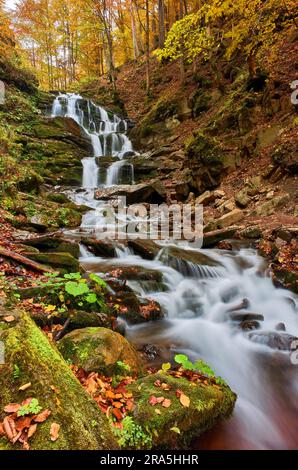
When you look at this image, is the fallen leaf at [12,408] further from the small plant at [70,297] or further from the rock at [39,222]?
the rock at [39,222]

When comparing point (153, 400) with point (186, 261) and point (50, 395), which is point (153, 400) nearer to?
point (50, 395)

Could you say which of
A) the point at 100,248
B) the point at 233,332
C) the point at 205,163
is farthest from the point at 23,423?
the point at 205,163

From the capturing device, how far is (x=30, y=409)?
5.55 ft

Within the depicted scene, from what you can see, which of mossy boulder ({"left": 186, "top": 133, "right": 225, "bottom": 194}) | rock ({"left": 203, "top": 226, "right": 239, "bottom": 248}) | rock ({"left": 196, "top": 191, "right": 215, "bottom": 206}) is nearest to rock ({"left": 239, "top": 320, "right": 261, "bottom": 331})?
rock ({"left": 203, "top": 226, "right": 239, "bottom": 248})

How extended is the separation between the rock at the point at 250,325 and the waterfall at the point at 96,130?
11.4 metres

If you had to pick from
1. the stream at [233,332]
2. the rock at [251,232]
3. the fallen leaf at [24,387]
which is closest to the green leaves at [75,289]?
the stream at [233,332]

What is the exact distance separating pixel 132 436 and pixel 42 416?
2.66 ft

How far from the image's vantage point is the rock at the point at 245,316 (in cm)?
527

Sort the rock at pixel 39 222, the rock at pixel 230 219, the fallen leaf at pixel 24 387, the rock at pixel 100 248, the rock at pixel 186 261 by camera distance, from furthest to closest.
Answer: the rock at pixel 230 219 → the rock at pixel 39 222 → the rock at pixel 100 248 → the rock at pixel 186 261 → the fallen leaf at pixel 24 387

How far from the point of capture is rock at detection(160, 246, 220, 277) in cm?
710

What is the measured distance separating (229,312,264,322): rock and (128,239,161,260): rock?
2.79 metres

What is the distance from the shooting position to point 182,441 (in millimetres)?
2422

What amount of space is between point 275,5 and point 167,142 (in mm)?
8220

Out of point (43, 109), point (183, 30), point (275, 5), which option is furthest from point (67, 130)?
point (275, 5)
